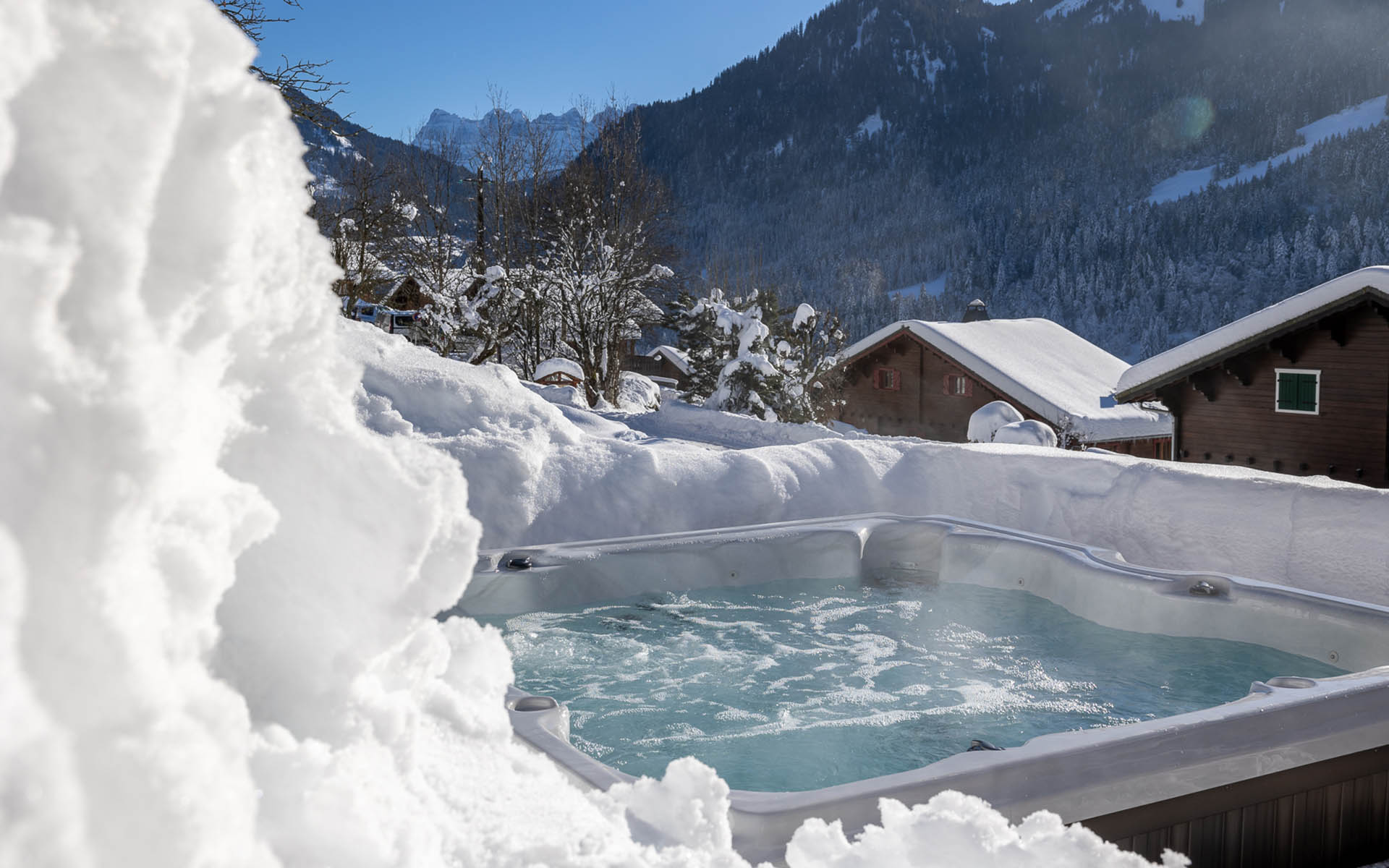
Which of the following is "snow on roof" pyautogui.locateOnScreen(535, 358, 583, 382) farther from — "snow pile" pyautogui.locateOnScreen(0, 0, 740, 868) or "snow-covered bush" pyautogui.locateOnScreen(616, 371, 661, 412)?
"snow pile" pyautogui.locateOnScreen(0, 0, 740, 868)

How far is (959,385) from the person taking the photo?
1773 cm

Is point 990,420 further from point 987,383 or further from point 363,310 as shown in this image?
point 363,310

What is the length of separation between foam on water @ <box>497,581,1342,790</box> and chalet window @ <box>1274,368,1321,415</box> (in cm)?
775

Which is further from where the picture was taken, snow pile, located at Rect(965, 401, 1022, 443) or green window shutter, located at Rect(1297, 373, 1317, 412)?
snow pile, located at Rect(965, 401, 1022, 443)

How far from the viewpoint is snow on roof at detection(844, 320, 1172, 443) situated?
50.5 ft

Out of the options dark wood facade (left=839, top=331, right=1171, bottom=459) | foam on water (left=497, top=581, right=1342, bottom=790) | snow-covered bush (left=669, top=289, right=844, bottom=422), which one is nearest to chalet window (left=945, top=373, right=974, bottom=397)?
dark wood facade (left=839, top=331, right=1171, bottom=459)

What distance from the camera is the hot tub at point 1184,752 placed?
6.84 feet

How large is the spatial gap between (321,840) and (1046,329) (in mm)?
19748

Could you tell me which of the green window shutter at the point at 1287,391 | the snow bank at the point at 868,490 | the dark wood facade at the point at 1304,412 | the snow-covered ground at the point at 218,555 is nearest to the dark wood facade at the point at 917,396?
the dark wood facade at the point at 1304,412

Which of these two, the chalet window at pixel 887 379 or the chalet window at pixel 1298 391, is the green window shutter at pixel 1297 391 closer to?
the chalet window at pixel 1298 391

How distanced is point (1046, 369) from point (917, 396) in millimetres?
2598

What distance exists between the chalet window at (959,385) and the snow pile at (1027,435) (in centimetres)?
786

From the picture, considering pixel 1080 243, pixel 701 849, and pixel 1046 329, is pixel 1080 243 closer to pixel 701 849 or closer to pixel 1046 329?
pixel 1046 329

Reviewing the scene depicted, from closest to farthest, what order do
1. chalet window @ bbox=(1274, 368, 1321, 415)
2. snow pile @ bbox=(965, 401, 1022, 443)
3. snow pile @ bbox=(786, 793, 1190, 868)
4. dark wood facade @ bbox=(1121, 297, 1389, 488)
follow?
1. snow pile @ bbox=(786, 793, 1190, 868)
2. dark wood facade @ bbox=(1121, 297, 1389, 488)
3. chalet window @ bbox=(1274, 368, 1321, 415)
4. snow pile @ bbox=(965, 401, 1022, 443)
